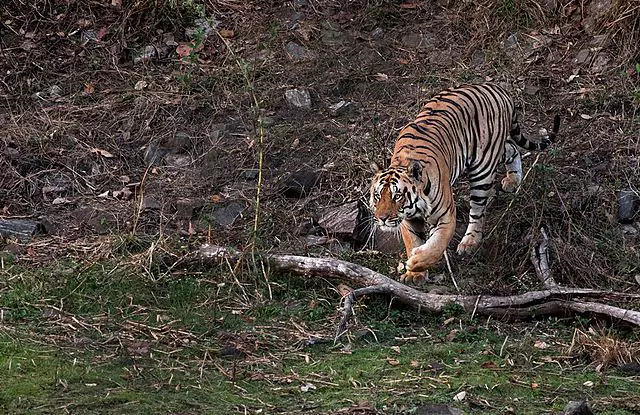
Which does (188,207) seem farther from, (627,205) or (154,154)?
(627,205)

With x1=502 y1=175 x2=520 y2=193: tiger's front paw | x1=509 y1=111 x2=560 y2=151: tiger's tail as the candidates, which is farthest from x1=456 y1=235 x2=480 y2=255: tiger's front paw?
x1=509 y1=111 x2=560 y2=151: tiger's tail

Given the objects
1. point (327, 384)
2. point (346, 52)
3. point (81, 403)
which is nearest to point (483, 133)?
point (346, 52)

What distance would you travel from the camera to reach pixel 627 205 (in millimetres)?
7574

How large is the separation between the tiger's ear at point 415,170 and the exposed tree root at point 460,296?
80 centimetres

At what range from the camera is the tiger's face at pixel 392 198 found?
682 cm

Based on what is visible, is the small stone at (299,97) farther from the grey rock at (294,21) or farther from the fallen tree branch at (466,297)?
the fallen tree branch at (466,297)

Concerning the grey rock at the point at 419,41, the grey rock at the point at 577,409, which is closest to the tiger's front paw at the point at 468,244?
the grey rock at the point at 577,409

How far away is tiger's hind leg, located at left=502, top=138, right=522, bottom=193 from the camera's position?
8.03 metres

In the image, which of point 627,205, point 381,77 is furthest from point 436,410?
point 381,77

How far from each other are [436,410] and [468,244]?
9.11 ft

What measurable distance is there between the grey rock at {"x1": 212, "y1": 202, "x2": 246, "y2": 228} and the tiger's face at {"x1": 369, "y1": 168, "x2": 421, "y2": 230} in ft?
4.47

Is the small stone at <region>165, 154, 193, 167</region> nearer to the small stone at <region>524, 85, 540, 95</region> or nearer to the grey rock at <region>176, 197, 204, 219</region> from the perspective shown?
the grey rock at <region>176, 197, 204, 219</region>

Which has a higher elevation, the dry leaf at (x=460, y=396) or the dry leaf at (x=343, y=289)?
the dry leaf at (x=460, y=396)

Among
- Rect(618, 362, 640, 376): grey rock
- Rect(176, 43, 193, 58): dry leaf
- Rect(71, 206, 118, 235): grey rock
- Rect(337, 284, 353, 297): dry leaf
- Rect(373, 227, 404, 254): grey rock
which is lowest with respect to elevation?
Rect(71, 206, 118, 235): grey rock
